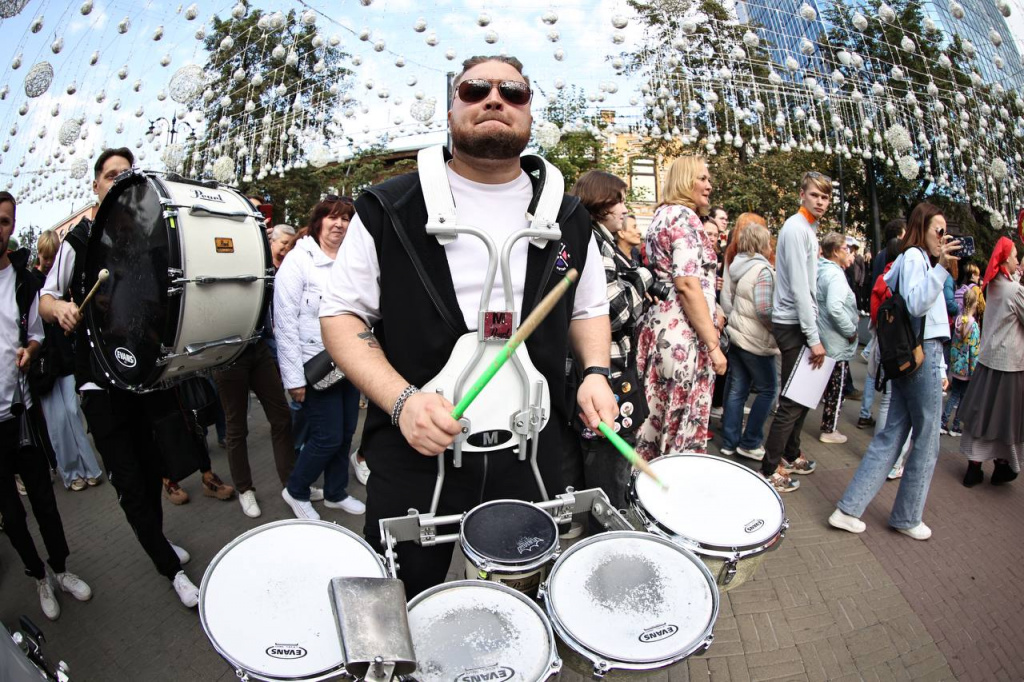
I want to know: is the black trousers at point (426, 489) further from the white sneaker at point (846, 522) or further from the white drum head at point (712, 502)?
the white sneaker at point (846, 522)

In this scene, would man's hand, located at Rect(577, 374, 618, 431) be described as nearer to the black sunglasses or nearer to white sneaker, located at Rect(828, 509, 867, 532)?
the black sunglasses

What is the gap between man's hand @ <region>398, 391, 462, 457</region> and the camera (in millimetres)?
1391

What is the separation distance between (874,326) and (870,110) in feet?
19.3

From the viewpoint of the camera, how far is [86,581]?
139 inches

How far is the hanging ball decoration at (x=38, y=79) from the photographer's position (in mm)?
5816

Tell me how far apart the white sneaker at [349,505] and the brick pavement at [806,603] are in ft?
0.24

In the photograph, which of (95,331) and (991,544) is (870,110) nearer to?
(991,544)

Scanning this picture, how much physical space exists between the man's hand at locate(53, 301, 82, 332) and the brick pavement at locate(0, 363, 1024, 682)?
1.60m

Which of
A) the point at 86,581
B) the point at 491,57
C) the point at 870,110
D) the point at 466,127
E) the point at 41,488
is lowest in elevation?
the point at 86,581

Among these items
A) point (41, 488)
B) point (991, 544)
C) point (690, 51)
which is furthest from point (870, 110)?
point (41, 488)

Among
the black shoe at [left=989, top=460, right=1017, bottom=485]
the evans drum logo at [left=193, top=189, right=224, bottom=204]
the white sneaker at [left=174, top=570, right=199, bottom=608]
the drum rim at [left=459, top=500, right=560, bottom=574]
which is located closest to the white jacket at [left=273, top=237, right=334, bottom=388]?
the evans drum logo at [left=193, top=189, right=224, bottom=204]

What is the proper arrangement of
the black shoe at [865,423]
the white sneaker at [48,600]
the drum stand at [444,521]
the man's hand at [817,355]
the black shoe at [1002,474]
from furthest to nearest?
the black shoe at [865,423]
the black shoe at [1002,474]
the man's hand at [817,355]
the white sneaker at [48,600]
the drum stand at [444,521]

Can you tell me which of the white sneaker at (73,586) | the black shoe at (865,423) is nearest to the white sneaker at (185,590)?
the white sneaker at (73,586)

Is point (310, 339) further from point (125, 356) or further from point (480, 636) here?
point (480, 636)
